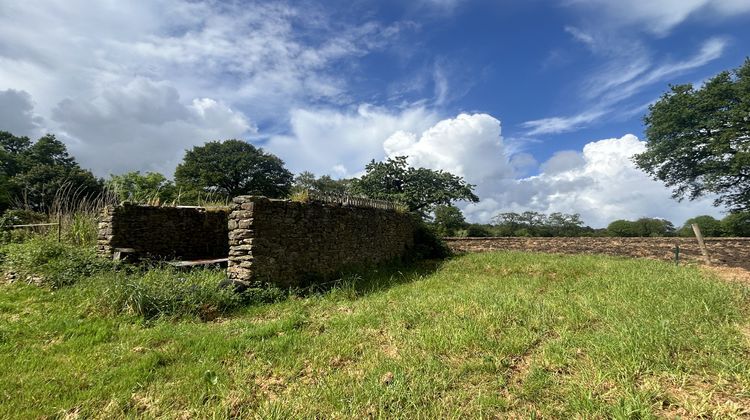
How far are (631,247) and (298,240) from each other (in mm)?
15067

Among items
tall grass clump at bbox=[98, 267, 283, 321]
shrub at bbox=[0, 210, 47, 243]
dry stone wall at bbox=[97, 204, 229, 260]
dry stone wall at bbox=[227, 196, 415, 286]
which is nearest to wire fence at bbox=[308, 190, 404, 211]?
dry stone wall at bbox=[227, 196, 415, 286]

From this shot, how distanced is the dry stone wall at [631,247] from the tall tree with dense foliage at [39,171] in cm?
2613

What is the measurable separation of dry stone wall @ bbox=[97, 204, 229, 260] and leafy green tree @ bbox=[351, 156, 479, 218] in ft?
68.1

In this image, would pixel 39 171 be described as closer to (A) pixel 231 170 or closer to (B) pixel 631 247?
(A) pixel 231 170

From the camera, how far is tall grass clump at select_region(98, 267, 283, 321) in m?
5.80

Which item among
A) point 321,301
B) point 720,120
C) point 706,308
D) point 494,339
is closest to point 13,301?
point 321,301

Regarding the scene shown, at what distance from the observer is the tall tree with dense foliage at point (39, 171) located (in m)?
27.0

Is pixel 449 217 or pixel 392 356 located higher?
pixel 449 217

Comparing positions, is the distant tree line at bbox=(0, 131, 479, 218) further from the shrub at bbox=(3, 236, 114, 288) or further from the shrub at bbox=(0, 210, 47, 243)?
the shrub at bbox=(3, 236, 114, 288)

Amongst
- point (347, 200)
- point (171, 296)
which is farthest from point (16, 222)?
point (347, 200)

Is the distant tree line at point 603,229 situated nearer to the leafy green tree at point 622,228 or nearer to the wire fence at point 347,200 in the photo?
the leafy green tree at point 622,228

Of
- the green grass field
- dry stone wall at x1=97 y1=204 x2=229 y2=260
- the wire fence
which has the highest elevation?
the wire fence

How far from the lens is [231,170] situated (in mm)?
37312

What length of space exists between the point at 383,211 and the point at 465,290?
573 cm
